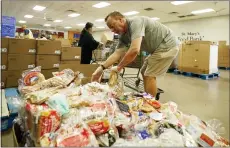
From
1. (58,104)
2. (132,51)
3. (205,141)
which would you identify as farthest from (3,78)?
(205,141)

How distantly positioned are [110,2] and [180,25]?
230 inches

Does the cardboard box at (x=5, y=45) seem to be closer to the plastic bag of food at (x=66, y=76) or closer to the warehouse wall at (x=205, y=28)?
the plastic bag of food at (x=66, y=76)

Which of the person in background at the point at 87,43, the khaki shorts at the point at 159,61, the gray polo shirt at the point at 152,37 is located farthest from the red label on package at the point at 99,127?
the person in background at the point at 87,43

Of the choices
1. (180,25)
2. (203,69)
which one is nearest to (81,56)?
(203,69)

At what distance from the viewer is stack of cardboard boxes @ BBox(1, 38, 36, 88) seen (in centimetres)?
274

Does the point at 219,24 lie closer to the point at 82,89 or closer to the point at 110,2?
the point at 110,2

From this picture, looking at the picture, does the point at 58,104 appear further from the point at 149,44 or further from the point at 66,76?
the point at 149,44

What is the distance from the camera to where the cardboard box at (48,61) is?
3047 mm

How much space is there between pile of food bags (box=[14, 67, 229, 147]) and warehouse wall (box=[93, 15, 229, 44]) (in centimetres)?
946

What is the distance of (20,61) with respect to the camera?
114 inches

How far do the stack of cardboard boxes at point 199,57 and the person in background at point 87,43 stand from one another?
3.24m

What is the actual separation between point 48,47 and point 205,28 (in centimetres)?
1008

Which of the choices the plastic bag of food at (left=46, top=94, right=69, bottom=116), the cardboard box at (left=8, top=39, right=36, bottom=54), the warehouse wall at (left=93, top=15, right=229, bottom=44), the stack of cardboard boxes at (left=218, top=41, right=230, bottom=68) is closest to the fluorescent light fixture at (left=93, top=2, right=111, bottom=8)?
the warehouse wall at (left=93, top=15, right=229, bottom=44)

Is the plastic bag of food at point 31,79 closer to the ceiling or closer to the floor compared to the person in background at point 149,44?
closer to the floor
